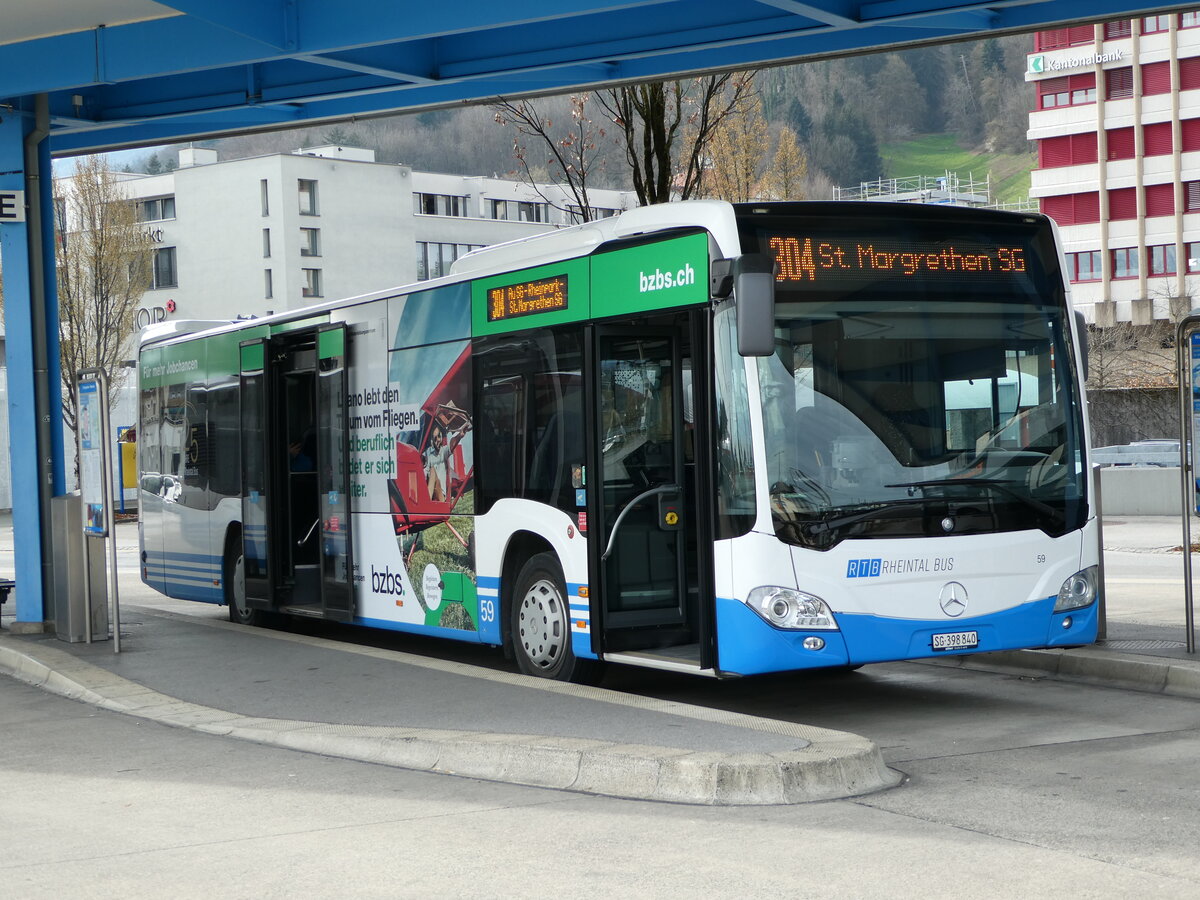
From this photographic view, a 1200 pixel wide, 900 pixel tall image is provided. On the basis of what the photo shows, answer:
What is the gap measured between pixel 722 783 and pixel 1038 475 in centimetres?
345

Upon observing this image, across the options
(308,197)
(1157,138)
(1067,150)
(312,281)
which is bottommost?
(312,281)

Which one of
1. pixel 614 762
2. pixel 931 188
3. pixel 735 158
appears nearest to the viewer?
pixel 614 762

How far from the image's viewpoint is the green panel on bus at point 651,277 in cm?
941

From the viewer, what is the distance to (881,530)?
915 cm

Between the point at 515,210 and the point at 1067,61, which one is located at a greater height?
the point at 1067,61

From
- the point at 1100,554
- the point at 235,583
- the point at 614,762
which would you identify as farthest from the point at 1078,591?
the point at 235,583

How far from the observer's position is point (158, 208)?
287 ft

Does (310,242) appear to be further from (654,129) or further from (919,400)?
(919,400)

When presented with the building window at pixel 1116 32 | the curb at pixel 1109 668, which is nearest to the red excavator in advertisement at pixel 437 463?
the curb at pixel 1109 668

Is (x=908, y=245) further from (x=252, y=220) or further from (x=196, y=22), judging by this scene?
(x=252, y=220)

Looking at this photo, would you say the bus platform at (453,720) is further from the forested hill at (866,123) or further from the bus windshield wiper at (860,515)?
the forested hill at (866,123)

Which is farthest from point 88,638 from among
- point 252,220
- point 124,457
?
point 252,220

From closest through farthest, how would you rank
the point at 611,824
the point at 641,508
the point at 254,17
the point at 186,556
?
the point at 611,824
the point at 641,508
the point at 254,17
the point at 186,556

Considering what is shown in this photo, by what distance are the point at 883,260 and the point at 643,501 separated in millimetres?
2158
